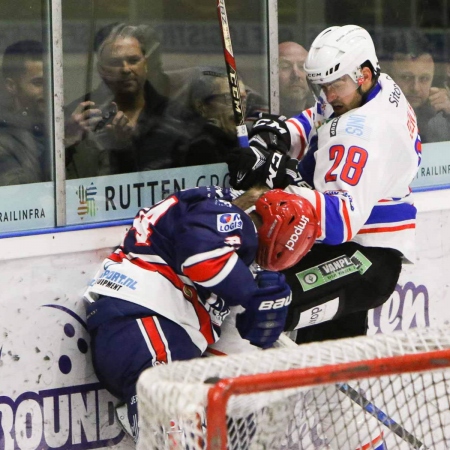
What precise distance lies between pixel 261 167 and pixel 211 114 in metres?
0.37

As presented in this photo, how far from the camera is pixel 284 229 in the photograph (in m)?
3.66

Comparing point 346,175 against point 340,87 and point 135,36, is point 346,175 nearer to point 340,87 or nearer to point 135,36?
point 340,87

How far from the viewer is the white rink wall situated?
3768 millimetres

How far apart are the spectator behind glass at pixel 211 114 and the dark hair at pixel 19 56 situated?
24.5 inches

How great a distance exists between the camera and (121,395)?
378 centimetres

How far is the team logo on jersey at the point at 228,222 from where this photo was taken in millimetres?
3531

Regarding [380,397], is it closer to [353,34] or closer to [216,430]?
[216,430]

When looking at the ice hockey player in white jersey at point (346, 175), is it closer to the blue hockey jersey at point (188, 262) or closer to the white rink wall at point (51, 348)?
the blue hockey jersey at point (188, 262)

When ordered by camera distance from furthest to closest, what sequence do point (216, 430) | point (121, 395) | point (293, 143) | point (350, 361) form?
1. point (293, 143)
2. point (121, 395)
3. point (350, 361)
4. point (216, 430)

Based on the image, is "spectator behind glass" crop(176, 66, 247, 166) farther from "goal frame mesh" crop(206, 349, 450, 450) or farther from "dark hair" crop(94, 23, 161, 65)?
"goal frame mesh" crop(206, 349, 450, 450)

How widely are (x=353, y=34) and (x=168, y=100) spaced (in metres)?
0.69

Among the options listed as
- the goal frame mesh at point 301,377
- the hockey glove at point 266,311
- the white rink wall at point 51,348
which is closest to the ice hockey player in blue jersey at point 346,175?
the hockey glove at point 266,311

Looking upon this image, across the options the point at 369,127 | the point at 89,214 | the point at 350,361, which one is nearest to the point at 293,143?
the point at 369,127

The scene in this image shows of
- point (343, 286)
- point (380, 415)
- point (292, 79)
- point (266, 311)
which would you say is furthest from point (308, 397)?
point (292, 79)
